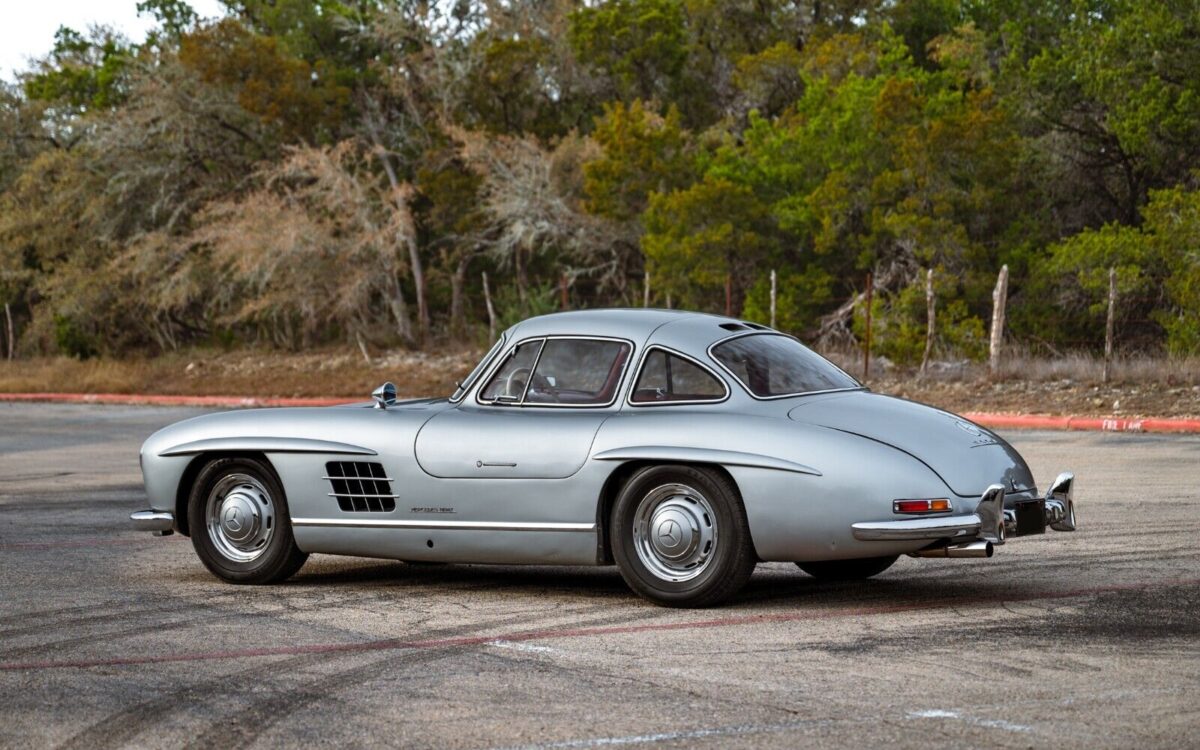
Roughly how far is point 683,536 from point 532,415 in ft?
3.63

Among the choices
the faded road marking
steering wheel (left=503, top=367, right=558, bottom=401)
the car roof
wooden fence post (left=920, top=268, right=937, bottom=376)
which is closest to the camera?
the faded road marking

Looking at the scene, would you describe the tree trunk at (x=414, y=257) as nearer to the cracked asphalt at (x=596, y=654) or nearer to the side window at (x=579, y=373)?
the cracked asphalt at (x=596, y=654)

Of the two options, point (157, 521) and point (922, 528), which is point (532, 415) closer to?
point (922, 528)

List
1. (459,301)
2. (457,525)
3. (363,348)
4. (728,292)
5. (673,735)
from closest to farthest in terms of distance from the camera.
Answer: (673,735)
(457,525)
(728,292)
(363,348)
(459,301)

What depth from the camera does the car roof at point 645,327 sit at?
26.9ft

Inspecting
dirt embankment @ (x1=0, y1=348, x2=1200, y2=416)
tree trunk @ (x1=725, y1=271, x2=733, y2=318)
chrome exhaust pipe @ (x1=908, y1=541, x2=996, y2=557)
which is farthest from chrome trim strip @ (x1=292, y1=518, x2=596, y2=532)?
tree trunk @ (x1=725, y1=271, x2=733, y2=318)

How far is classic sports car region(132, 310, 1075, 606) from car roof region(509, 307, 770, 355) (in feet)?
0.04

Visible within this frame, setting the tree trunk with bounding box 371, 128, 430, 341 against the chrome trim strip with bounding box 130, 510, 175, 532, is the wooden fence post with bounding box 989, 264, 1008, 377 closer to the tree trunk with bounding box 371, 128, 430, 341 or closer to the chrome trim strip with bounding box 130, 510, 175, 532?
the tree trunk with bounding box 371, 128, 430, 341

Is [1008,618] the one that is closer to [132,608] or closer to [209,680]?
[209,680]

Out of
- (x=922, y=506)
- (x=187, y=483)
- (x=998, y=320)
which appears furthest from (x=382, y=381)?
(x=922, y=506)

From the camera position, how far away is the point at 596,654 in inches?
261

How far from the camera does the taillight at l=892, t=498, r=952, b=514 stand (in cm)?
721

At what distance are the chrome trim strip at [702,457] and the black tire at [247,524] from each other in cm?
201

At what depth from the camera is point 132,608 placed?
8.02m
